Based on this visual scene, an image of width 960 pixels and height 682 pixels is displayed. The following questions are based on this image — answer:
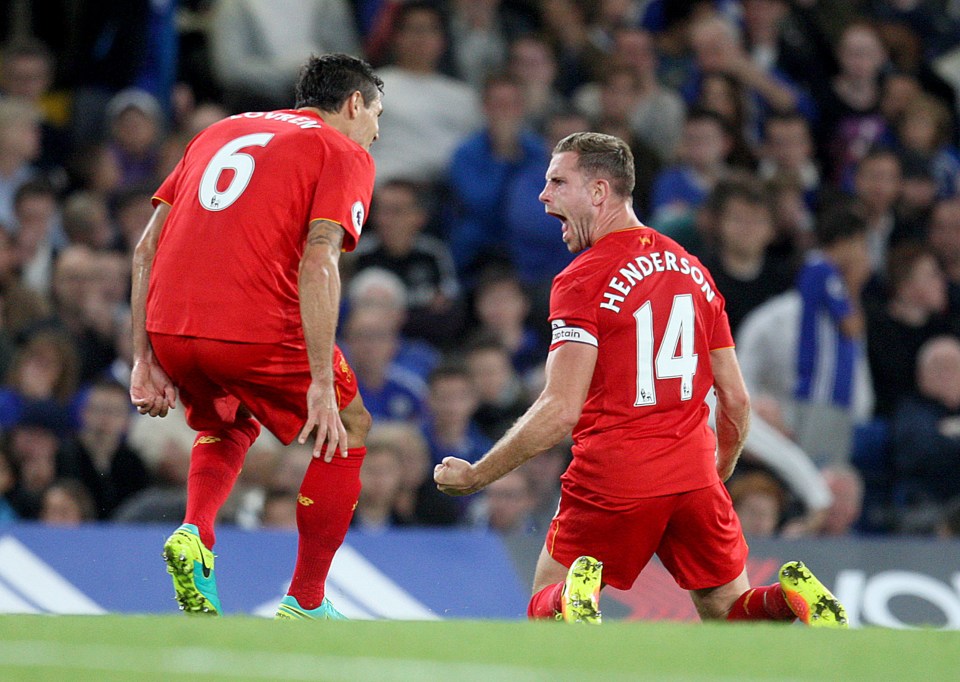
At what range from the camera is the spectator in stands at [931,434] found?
10.4 m

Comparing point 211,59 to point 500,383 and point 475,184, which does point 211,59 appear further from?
point 500,383

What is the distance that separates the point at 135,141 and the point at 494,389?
10.8ft

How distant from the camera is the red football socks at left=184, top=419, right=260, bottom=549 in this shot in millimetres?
5961

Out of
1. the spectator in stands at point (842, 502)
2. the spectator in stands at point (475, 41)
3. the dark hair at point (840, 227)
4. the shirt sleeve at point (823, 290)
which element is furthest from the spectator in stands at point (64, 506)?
the dark hair at point (840, 227)

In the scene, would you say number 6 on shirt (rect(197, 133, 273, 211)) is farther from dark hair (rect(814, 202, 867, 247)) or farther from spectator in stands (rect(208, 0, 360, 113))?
dark hair (rect(814, 202, 867, 247))

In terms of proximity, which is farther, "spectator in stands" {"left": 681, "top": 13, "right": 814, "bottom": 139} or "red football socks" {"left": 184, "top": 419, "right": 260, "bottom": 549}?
"spectator in stands" {"left": 681, "top": 13, "right": 814, "bottom": 139}

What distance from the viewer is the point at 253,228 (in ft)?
19.0

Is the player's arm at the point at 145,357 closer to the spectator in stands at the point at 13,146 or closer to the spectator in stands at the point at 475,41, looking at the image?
the spectator in stands at the point at 13,146

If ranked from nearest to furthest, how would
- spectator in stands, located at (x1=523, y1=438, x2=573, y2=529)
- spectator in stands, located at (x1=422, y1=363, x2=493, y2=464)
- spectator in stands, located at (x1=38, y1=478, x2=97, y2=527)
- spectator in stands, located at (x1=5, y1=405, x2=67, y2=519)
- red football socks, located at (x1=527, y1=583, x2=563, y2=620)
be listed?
red football socks, located at (x1=527, y1=583, x2=563, y2=620), spectator in stands, located at (x1=38, y1=478, x2=97, y2=527), spectator in stands, located at (x1=5, y1=405, x2=67, y2=519), spectator in stands, located at (x1=523, y1=438, x2=573, y2=529), spectator in stands, located at (x1=422, y1=363, x2=493, y2=464)

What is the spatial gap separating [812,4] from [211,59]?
17.8 ft

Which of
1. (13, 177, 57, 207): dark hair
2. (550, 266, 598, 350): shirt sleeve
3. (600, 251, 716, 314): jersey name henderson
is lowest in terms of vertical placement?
(13, 177, 57, 207): dark hair

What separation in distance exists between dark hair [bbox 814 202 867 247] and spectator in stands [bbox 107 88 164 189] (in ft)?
15.5

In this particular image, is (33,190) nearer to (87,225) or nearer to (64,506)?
(87,225)

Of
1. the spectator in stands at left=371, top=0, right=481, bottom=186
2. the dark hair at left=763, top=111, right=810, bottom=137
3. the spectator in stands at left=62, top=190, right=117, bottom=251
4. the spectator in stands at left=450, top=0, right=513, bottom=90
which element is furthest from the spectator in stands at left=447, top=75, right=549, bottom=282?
the spectator in stands at left=62, top=190, right=117, bottom=251
